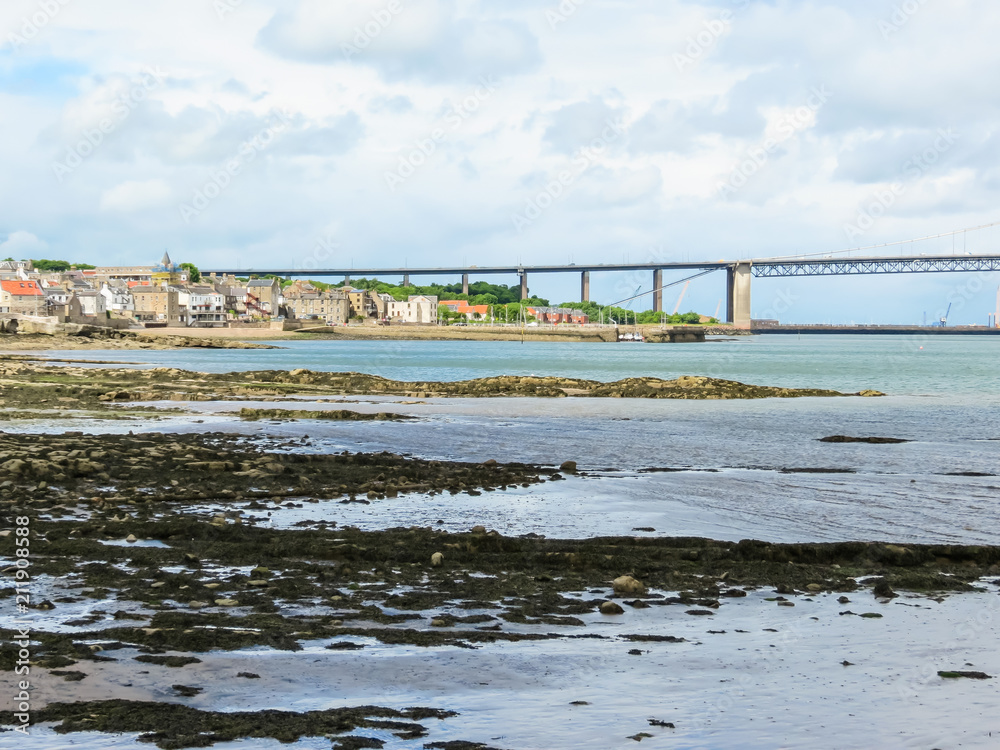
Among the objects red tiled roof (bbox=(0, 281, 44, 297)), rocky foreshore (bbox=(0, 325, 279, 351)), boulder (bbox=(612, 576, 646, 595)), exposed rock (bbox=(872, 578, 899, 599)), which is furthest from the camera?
red tiled roof (bbox=(0, 281, 44, 297))

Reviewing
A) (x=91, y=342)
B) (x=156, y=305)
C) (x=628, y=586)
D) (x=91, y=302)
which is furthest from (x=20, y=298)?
(x=628, y=586)

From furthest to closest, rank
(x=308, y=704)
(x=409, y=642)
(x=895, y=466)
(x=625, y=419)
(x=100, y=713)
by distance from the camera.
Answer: (x=625, y=419) < (x=895, y=466) < (x=409, y=642) < (x=308, y=704) < (x=100, y=713)

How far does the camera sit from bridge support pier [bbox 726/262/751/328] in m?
187

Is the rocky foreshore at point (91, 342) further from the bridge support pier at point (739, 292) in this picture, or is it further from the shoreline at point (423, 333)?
the bridge support pier at point (739, 292)

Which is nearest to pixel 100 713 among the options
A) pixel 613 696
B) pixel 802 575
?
pixel 613 696

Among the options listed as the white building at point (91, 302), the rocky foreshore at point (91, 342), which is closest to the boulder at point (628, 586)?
the rocky foreshore at point (91, 342)

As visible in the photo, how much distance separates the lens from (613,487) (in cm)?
1547

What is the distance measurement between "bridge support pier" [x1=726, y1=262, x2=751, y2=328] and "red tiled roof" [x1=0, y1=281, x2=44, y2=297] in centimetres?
12376

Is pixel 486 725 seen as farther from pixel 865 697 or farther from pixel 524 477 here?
pixel 524 477

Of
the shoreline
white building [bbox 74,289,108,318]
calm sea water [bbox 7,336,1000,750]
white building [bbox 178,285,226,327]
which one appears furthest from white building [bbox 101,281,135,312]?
calm sea water [bbox 7,336,1000,750]

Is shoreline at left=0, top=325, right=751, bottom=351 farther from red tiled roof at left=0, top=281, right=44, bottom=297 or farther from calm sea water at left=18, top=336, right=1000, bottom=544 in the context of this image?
calm sea water at left=18, top=336, right=1000, bottom=544

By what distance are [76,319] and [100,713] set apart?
13167 cm

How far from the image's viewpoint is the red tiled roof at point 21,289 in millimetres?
135750

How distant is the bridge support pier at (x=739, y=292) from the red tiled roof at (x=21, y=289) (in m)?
124
